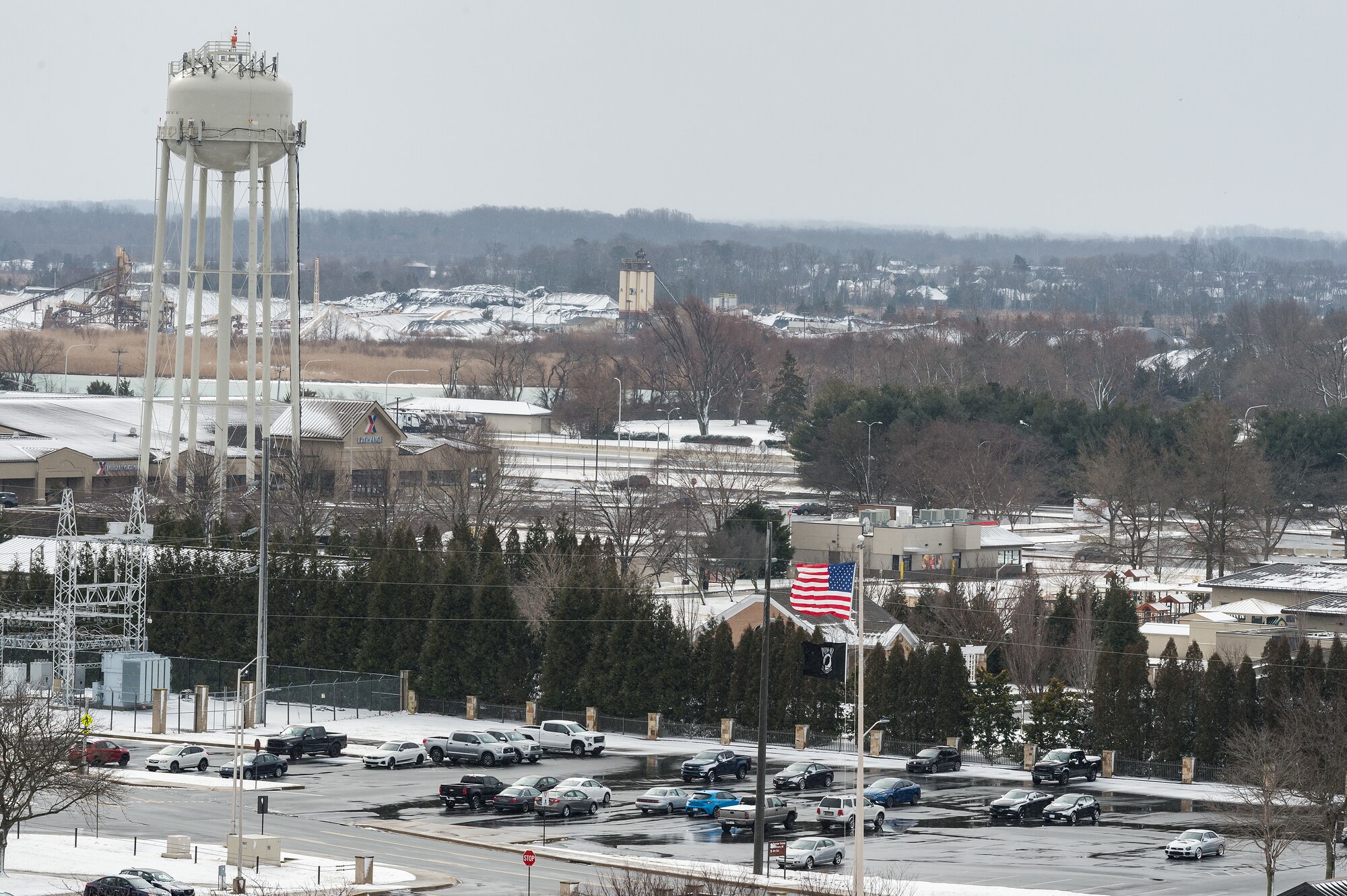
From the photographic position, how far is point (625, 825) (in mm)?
47969

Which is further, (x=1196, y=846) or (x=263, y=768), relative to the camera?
(x=263, y=768)

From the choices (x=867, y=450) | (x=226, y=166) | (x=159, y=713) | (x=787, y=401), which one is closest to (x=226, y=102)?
(x=226, y=166)

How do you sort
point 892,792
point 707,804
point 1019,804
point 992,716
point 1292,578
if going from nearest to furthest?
point 707,804 < point 1019,804 < point 892,792 < point 992,716 < point 1292,578

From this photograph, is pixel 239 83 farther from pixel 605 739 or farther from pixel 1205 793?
pixel 1205 793

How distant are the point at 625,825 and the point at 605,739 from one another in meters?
14.6

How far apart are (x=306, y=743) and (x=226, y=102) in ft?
121

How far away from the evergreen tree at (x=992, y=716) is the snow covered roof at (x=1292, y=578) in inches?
989

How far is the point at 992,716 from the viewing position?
60531mm

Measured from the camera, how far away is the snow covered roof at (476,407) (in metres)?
181

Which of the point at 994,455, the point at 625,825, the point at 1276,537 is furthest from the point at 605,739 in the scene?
the point at 994,455

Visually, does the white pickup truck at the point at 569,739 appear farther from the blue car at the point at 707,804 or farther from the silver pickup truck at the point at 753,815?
the silver pickup truck at the point at 753,815

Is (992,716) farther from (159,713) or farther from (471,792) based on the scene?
(159,713)

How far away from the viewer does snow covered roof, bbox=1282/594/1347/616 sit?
76.0 metres

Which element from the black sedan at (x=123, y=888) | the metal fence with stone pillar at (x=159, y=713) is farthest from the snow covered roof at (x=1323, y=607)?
the black sedan at (x=123, y=888)
